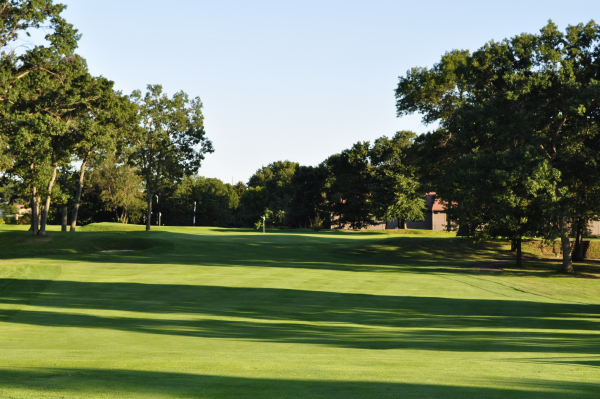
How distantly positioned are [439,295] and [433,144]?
21.0 m

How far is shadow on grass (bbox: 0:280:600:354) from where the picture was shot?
39.6 ft

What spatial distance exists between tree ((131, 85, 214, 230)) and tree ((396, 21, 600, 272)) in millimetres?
33486

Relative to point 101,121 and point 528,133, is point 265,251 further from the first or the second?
point 528,133

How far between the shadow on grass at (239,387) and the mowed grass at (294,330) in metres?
0.03

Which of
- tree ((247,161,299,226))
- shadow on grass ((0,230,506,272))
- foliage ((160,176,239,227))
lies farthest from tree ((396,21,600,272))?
foliage ((160,176,239,227))

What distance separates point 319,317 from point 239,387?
9.40 meters

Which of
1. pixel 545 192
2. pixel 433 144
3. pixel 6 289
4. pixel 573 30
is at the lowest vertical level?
pixel 6 289

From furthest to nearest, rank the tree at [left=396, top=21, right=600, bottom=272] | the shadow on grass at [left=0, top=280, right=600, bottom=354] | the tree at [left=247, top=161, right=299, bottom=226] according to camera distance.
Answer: the tree at [left=247, top=161, right=299, bottom=226] → the tree at [left=396, top=21, right=600, bottom=272] → the shadow on grass at [left=0, top=280, right=600, bottom=354]

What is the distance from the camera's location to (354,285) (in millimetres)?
23125

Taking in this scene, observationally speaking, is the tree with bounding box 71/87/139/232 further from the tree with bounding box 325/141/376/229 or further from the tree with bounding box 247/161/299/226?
the tree with bounding box 247/161/299/226

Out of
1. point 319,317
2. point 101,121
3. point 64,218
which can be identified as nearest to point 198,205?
point 64,218

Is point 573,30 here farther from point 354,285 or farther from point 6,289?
point 6,289

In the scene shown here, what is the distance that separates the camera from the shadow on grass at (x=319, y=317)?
12.1 m

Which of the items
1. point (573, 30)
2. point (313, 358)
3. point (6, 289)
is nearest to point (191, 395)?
point (313, 358)
